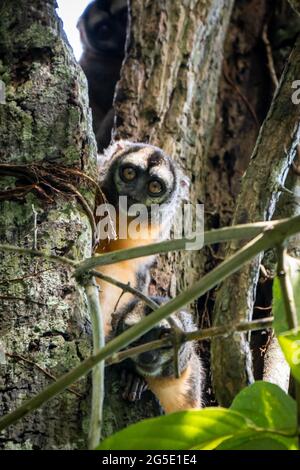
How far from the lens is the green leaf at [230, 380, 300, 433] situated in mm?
1472

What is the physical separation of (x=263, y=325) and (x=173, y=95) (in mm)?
3466

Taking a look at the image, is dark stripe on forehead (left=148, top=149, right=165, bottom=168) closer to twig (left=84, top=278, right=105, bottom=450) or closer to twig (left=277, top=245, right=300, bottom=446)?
twig (left=84, top=278, right=105, bottom=450)

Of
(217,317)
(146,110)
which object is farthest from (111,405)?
(146,110)

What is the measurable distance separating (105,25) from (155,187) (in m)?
5.23

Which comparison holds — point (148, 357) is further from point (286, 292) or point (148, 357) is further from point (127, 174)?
point (286, 292)

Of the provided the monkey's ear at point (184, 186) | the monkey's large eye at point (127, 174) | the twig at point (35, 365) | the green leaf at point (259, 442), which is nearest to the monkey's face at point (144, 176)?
the monkey's large eye at point (127, 174)

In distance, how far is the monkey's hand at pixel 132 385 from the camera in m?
2.91

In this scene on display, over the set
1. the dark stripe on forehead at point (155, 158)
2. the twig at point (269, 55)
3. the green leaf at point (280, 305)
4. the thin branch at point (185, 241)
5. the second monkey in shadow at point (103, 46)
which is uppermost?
the second monkey in shadow at point (103, 46)

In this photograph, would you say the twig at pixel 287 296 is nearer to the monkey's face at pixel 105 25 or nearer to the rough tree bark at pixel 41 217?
the rough tree bark at pixel 41 217

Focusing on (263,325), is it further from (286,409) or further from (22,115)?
(22,115)

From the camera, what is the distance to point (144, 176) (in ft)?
14.5

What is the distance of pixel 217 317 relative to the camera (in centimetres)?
328

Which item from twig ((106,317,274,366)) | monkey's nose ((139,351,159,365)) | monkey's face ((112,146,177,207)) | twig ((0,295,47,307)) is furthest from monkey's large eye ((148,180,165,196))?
twig ((106,317,274,366))

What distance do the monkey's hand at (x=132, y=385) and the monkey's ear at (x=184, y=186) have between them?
5.43 ft
